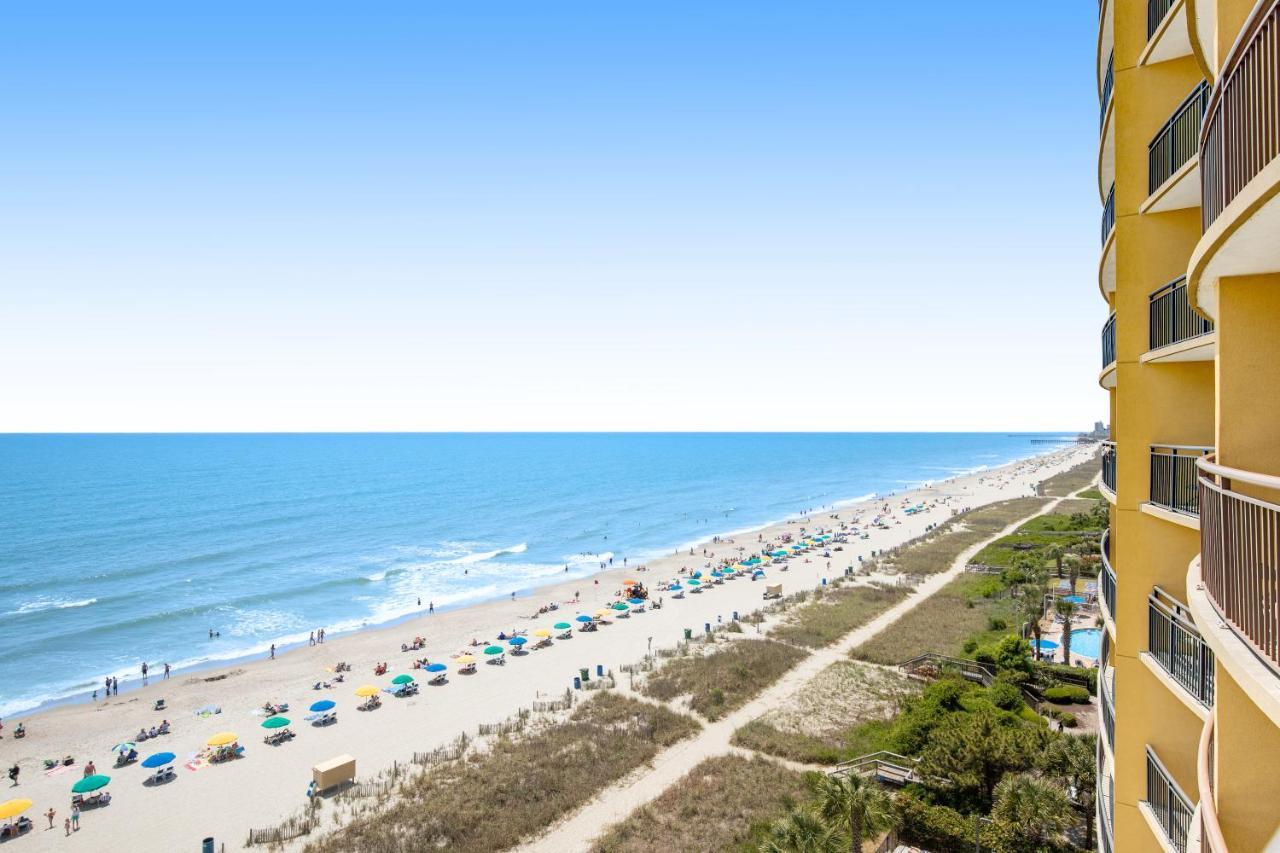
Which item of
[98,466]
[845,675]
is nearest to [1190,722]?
[845,675]

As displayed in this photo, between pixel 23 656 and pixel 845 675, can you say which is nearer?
pixel 845 675

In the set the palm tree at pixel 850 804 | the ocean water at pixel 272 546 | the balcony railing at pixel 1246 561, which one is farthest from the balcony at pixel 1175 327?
the ocean water at pixel 272 546

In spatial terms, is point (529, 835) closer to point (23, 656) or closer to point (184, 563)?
point (23, 656)

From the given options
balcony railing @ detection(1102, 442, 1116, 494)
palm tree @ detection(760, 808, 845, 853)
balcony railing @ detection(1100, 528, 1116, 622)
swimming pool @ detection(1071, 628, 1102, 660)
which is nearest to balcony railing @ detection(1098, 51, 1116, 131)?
balcony railing @ detection(1102, 442, 1116, 494)

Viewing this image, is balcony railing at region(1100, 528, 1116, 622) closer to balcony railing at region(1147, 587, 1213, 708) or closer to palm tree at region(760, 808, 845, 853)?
balcony railing at region(1147, 587, 1213, 708)

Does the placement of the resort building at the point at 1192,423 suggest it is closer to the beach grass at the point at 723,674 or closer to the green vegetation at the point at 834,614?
the beach grass at the point at 723,674

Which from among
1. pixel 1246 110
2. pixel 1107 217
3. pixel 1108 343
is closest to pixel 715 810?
pixel 1108 343

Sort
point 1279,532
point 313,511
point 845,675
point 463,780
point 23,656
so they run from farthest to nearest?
point 313,511 < point 23,656 < point 845,675 < point 463,780 < point 1279,532
